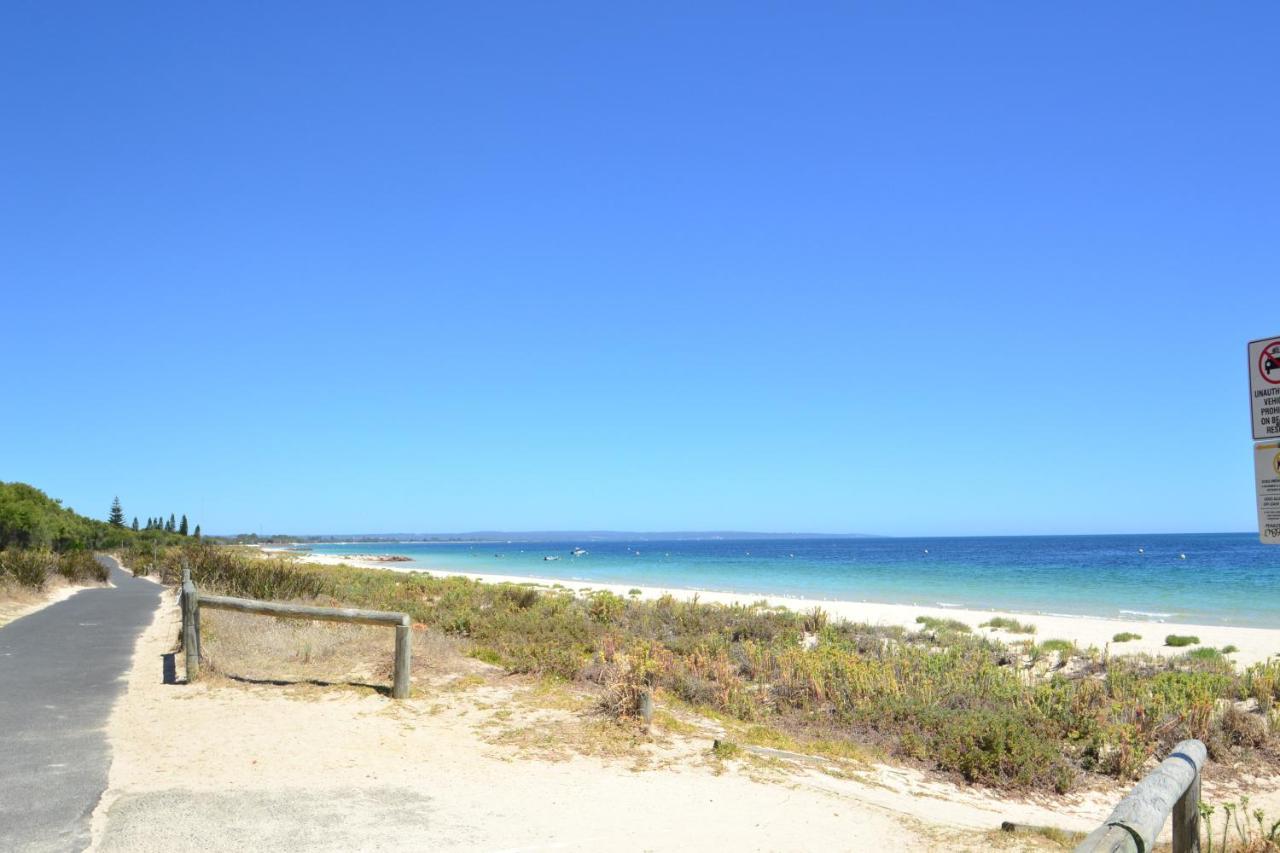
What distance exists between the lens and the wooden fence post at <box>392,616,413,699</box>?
9.98 metres

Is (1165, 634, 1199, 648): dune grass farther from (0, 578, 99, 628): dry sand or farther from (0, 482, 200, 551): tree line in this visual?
(0, 482, 200, 551): tree line

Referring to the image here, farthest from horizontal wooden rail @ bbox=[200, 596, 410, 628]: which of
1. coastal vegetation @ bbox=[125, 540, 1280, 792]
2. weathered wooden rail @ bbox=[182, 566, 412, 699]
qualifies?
coastal vegetation @ bbox=[125, 540, 1280, 792]

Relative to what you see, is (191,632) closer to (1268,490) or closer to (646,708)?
(646,708)

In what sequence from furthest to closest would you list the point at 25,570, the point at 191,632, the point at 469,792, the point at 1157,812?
the point at 25,570 → the point at 191,632 → the point at 469,792 → the point at 1157,812

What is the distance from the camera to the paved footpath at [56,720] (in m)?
5.68

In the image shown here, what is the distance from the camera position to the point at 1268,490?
464 cm

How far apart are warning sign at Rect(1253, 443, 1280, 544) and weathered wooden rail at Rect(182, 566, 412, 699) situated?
819 centimetres

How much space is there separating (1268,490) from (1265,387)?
561mm

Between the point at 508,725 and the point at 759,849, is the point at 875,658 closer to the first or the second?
the point at 508,725

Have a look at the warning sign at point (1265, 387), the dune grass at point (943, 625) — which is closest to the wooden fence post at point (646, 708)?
the warning sign at point (1265, 387)

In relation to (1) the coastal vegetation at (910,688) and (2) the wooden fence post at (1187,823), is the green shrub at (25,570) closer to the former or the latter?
(1) the coastal vegetation at (910,688)

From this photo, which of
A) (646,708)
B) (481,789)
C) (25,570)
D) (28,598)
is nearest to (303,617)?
(646,708)

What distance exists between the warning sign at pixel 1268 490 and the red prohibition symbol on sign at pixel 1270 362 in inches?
14.3

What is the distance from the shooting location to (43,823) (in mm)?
5625
